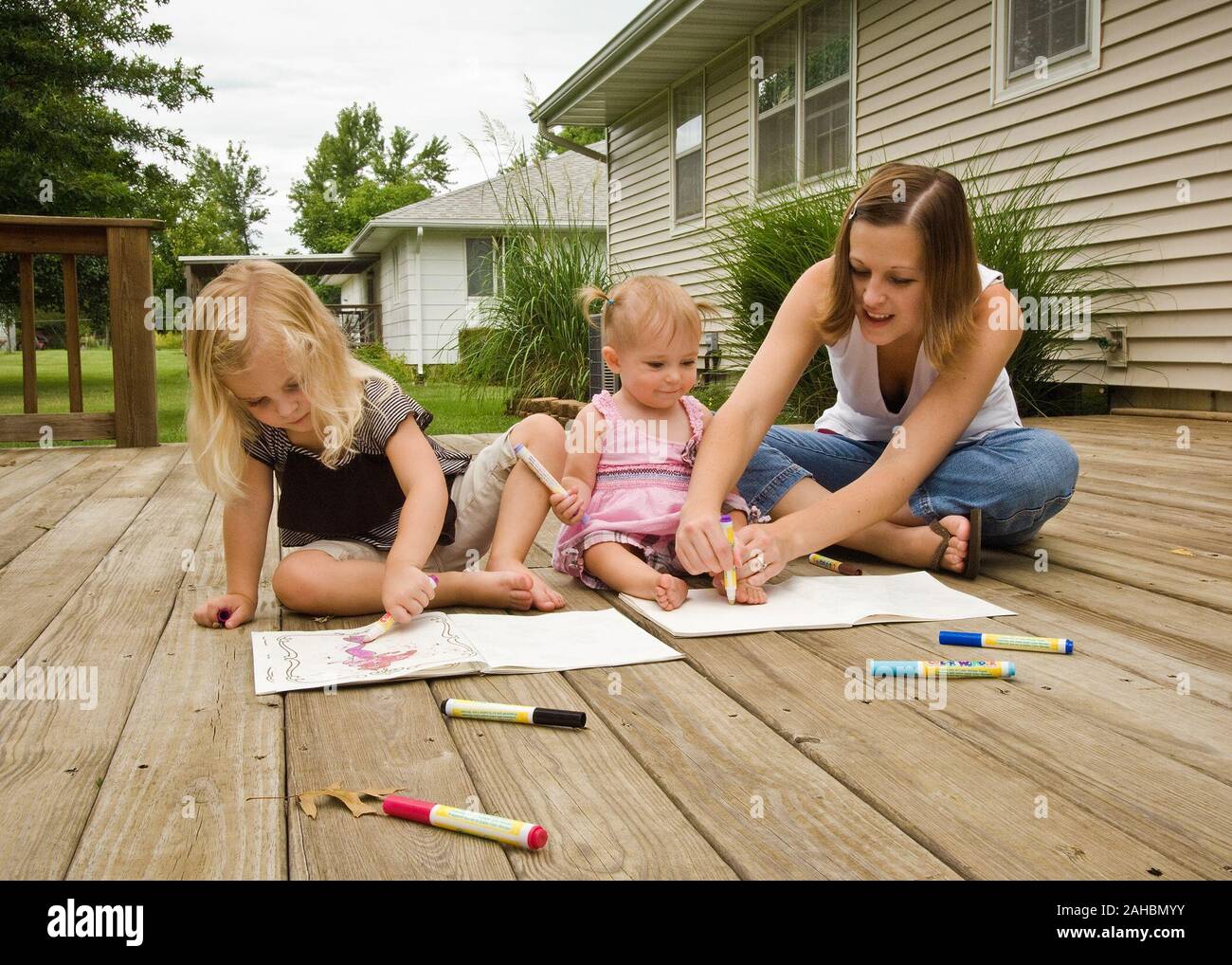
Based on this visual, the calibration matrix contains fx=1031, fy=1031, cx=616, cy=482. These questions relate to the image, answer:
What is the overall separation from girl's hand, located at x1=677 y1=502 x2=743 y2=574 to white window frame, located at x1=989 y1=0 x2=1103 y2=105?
4783 mm

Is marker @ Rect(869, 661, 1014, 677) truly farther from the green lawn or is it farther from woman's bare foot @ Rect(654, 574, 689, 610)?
the green lawn

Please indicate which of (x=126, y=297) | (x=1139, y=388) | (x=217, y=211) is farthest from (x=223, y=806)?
(x=217, y=211)

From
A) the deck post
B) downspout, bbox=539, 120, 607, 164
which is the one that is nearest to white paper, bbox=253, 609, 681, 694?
the deck post

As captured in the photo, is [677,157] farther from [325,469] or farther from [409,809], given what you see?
[409,809]

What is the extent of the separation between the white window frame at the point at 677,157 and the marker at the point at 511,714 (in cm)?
917

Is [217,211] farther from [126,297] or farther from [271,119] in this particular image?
[126,297]

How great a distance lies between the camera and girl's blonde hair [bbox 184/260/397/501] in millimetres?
1855

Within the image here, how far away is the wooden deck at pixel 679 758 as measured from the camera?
3.41 feet

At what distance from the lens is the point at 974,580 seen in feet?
7.52

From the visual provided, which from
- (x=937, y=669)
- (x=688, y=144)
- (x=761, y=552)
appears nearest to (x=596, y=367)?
(x=688, y=144)

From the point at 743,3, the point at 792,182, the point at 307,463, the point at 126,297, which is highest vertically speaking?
the point at 743,3

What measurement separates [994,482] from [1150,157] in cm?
386

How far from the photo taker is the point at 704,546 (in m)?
1.99
